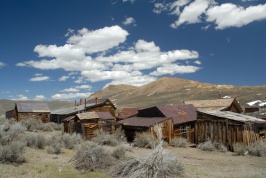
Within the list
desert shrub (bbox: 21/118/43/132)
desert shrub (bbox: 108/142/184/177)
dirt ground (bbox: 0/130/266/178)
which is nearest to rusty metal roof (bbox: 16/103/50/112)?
desert shrub (bbox: 21/118/43/132)

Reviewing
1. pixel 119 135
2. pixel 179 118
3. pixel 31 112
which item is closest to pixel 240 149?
pixel 179 118

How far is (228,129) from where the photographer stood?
76.0ft

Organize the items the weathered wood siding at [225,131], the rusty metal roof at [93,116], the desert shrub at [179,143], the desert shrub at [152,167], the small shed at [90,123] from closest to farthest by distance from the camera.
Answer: the desert shrub at [152,167] < the weathered wood siding at [225,131] < the desert shrub at [179,143] < the small shed at [90,123] < the rusty metal roof at [93,116]

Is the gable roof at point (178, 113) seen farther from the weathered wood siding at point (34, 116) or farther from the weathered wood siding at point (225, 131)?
the weathered wood siding at point (34, 116)

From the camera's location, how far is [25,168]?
1288cm

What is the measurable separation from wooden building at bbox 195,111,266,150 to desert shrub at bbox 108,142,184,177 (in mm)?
11070

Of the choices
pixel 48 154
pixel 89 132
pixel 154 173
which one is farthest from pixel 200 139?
pixel 154 173

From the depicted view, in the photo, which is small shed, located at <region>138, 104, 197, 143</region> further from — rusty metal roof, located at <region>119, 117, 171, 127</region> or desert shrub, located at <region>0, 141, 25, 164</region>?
desert shrub, located at <region>0, 141, 25, 164</region>

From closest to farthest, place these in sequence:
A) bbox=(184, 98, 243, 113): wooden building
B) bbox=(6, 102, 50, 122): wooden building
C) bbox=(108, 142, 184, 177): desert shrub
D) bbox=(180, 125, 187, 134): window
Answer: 1. bbox=(108, 142, 184, 177): desert shrub
2. bbox=(180, 125, 187, 134): window
3. bbox=(184, 98, 243, 113): wooden building
4. bbox=(6, 102, 50, 122): wooden building

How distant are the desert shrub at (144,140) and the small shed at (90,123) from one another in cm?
454

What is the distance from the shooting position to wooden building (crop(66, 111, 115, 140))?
2877 centimetres

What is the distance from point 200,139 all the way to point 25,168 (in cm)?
1632

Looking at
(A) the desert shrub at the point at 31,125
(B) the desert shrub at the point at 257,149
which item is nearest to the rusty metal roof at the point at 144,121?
(B) the desert shrub at the point at 257,149

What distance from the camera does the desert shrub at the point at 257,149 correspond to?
20.6 metres
